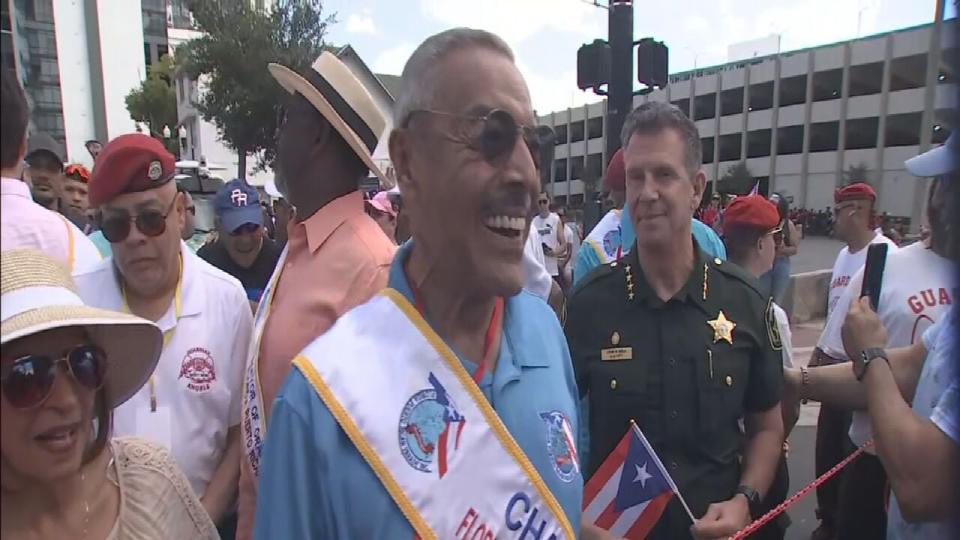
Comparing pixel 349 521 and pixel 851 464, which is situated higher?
pixel 349 521

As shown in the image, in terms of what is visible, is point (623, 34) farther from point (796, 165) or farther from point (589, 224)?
point (796, 165)

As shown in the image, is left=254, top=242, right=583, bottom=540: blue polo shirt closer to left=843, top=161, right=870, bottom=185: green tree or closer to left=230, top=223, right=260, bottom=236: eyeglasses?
left=230, top=223, right=260, bottom=236: eyeglasses

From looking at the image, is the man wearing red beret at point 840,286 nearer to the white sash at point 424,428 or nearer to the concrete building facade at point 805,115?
the white sash at point 424,428

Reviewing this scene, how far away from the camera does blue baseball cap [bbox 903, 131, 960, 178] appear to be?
46.4 inches

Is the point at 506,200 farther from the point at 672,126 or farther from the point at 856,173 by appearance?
the point at 856,173

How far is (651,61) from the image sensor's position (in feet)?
25.1

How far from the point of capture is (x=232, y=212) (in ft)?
14.3

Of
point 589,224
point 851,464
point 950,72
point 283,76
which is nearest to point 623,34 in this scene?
point 589,224

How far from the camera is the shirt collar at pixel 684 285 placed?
2232 millimetres

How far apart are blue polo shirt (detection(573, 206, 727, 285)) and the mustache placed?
2184mm

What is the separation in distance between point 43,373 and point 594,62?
709cm

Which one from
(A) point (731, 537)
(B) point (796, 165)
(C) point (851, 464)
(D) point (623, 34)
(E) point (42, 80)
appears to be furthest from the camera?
(B) point (796, 165)

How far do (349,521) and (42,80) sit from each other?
839 millimetres

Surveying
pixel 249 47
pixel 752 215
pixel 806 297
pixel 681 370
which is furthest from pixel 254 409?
pixel 249 47
